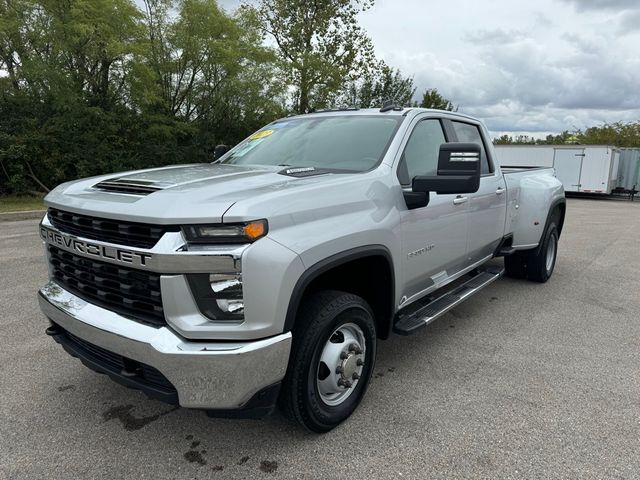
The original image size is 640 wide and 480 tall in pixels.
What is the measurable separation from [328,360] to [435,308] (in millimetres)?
1290

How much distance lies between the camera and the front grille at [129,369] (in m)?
2.21

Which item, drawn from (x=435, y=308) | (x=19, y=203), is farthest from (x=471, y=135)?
(x=19, y=203)

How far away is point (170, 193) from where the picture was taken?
2273 millimetres

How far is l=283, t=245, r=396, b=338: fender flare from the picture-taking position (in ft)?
7.32

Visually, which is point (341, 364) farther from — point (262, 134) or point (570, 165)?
point (570, 165)

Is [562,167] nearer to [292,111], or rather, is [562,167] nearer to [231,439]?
[292,111]

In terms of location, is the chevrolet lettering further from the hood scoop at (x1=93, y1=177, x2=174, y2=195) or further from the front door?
the front door

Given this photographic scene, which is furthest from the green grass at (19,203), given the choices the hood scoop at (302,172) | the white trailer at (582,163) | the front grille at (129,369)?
the white trailer at (582,163)

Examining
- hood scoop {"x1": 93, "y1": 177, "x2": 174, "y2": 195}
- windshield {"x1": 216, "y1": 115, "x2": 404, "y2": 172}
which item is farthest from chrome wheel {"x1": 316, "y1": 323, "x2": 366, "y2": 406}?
hood scoop {"x1": 93, "y1": 177, "x2": 174, "y2": 195}

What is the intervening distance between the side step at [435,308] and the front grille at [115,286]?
165cm

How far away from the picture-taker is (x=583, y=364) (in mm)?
3689

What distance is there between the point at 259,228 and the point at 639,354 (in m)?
3.58

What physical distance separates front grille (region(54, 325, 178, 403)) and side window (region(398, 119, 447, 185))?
1901 millimetres

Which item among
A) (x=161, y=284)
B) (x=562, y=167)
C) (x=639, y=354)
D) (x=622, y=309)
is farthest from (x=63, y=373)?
(x=562, y=167)
